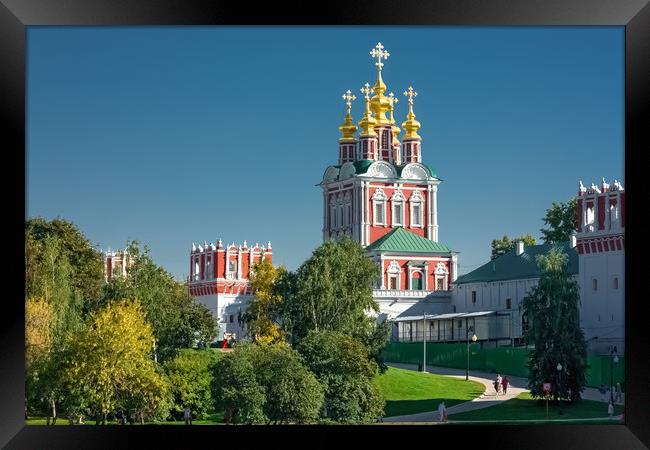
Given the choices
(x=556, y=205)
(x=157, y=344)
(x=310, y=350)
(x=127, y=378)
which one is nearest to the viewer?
(x=127, y=378)

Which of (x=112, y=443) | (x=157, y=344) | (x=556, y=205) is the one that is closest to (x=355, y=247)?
(x=157, y=344)

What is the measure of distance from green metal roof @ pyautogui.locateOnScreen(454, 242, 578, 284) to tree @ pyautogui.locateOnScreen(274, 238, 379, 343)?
20.9 feet

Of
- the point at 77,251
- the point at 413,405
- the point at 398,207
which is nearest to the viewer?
the point at 413,405

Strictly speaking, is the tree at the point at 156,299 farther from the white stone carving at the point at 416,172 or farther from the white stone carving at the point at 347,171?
the white stone carving at the point at 416,172

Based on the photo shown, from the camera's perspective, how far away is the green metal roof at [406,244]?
35.5 m

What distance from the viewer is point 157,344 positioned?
70.0 feet

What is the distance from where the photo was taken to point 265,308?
25.7 meters

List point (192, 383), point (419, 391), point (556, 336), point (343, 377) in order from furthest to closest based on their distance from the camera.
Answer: point (419, 391)
point (556, 336)
point (192, 383)
point (343, 377)

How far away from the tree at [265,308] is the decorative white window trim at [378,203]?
29.1 ft

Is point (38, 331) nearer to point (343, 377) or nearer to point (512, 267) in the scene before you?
point (343, 377)

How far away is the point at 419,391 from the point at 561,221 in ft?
37.2
